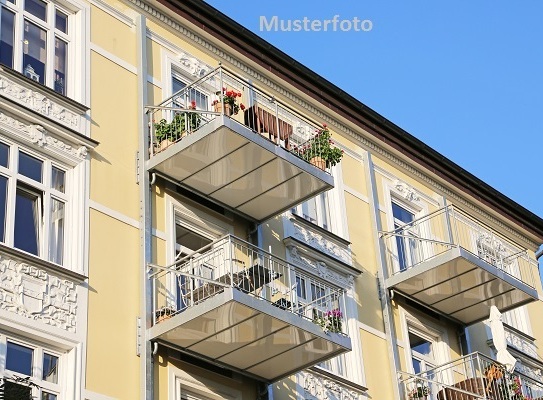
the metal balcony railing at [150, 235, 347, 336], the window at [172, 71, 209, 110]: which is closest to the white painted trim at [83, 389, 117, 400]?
the metal balcony railing at [150, 235, 347, 336]

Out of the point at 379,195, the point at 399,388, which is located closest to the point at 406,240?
the point at 379,195

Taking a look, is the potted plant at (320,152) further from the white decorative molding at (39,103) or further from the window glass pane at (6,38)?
the window glass pane at (6,38)

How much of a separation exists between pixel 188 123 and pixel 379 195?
247 inches

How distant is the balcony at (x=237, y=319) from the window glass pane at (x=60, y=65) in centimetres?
306

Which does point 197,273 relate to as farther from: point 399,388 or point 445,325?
point 445,325

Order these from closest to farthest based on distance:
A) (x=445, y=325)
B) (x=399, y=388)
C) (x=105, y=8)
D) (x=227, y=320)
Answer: (x=227, y=320) < (x=105, y=8) < (x=399, y=388) < (x=445, y=325)

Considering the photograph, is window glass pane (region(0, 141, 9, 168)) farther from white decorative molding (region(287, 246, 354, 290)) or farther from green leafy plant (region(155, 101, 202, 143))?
white decorative molding (region(287, 246, 354, 290))

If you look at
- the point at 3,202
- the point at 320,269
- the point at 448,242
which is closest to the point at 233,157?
the point at 320,269

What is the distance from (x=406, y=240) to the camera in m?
23.4

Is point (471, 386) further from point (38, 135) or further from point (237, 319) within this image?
point (38, 135)

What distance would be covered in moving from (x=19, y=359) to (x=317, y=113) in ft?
31.7

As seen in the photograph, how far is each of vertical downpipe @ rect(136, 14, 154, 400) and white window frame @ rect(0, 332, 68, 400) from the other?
1248mm

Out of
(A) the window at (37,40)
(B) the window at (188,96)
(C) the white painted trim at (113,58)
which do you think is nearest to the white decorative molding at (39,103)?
(A) the window at (37,40)

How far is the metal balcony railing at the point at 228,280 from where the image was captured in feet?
54.6
